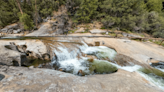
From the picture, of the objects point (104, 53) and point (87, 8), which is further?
point (87, 8)

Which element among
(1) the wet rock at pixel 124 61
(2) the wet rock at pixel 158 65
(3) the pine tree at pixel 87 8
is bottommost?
(2) the wet rock at pixel 158 65

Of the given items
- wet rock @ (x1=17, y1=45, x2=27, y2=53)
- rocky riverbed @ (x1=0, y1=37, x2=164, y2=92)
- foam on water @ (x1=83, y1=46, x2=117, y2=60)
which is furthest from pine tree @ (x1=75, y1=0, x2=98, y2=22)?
wet rock @ (x1=17, y1=45, x2=27, y2=53)

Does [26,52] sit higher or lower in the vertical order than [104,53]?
higher

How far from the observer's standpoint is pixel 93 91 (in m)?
3.31

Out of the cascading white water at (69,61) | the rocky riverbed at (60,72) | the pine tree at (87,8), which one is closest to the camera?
the rocky riverbed at (60,72)

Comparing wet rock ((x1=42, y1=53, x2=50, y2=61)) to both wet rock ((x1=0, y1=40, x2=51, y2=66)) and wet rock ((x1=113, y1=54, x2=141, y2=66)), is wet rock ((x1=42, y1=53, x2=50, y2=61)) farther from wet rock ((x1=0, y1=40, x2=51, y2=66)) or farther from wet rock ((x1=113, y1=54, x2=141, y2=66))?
wet rock ((x1=113, y1=54, x2=141, y2=66))

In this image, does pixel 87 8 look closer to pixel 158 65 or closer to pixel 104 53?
pixel 104 53

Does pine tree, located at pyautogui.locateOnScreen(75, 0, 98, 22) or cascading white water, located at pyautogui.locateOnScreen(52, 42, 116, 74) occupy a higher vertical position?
pine tree, located at pyautogui.locateOnScreen(75, 0, 98, 22)

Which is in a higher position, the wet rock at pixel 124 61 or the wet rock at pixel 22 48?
the wet rock at pixel 22 48

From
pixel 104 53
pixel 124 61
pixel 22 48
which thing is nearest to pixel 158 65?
pixel 124 61

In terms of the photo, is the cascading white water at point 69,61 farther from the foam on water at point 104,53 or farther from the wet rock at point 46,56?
the wet rock at point 46,56

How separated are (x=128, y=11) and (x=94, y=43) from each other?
17543mm

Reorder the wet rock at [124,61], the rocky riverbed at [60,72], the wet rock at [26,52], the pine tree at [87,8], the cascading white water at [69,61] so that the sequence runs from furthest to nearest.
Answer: the pine tree at [87,8] < the wet rock at [124,61] < the cascading white water at [69,61] < the wet rock at [26,52] < the rocky riverbed at [60,72]

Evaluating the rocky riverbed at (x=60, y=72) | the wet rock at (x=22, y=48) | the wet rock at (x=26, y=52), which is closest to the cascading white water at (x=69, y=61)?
the rocky riverbed at (x=60, y=72)
